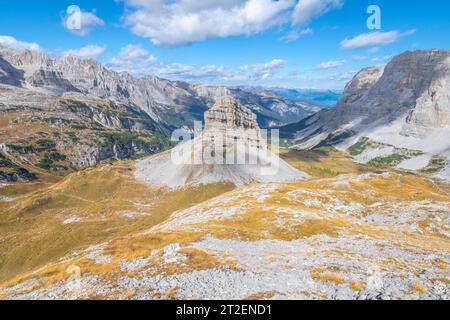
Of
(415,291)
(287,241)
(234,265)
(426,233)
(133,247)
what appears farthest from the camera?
(426,233)

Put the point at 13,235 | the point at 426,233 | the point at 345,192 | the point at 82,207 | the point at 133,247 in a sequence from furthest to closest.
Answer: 1. the point at 82,207
2. the point at 13,235
3. the point at 345,192
4. the point at 426,233
5. the point at 133,247

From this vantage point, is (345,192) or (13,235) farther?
(13,235)

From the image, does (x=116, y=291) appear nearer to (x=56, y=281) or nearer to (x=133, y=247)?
(x=56, y=281)

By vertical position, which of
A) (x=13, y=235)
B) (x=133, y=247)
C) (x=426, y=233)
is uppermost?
(x=133, y=247)

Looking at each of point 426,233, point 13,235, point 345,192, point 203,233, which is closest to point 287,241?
point 203,233
